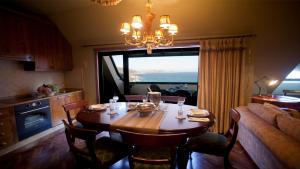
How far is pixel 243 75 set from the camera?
10.0ft

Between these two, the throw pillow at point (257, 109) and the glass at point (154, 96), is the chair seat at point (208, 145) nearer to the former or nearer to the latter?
the glass at point (154, 96)

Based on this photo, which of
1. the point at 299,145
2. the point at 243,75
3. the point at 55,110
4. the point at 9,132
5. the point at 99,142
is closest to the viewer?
the point at 299,145

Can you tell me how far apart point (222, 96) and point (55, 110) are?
3528 mm

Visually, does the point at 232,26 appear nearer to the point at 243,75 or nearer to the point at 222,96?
the point at 243,75

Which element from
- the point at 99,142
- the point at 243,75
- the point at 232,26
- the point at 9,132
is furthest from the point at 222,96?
the point at 9,132

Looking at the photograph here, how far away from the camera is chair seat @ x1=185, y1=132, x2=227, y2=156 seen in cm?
179

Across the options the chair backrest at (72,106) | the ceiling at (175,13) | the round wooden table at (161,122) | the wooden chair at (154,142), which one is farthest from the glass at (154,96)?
the ceiling at (175,13)

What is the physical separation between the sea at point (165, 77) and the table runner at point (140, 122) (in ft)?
8.75

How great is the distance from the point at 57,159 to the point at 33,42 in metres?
2.41

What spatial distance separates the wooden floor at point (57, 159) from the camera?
7.27 ft

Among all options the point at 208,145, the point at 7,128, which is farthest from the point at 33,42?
the point at 208,145

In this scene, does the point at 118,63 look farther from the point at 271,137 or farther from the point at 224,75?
the point at 271,137

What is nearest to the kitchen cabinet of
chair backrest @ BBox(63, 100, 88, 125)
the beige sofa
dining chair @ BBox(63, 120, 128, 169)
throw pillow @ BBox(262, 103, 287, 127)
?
chair backrest @ BBox(63, 100, 88, 125)

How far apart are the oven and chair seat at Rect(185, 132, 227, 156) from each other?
9.27 ft
